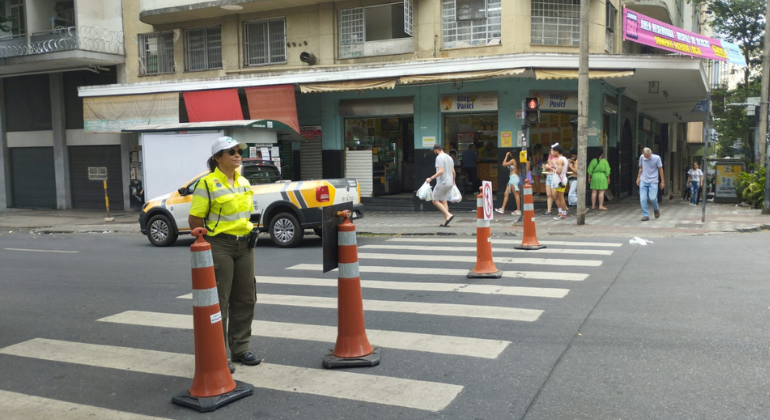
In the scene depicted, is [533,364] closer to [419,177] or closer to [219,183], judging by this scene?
[219,183]

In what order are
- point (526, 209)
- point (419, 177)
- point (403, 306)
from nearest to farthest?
point (403, 306)
point (526, 209)
point (419, 177)

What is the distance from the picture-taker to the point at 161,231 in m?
13.8

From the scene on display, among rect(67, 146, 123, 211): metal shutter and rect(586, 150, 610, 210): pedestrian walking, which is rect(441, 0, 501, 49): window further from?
rect(67, 146, 123, 211): metal shutter

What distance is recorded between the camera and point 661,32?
17.5m

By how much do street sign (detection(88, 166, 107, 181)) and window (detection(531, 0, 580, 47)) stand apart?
16.6m

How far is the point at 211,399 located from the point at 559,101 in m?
16.3

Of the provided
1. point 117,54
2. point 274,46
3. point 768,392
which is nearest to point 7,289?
point 768,392

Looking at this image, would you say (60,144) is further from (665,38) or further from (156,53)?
(665,38)

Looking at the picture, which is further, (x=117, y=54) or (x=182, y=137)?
(x=117, y=54)

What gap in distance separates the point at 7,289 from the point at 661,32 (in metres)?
16.4

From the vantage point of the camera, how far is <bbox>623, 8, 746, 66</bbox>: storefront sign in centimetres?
1698

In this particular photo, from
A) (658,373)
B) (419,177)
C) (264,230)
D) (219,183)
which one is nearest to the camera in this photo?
(658,373)

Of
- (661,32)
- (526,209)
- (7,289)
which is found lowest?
(7,289)

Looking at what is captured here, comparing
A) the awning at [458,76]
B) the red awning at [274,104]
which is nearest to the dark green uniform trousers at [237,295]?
the awning at [458,76]
